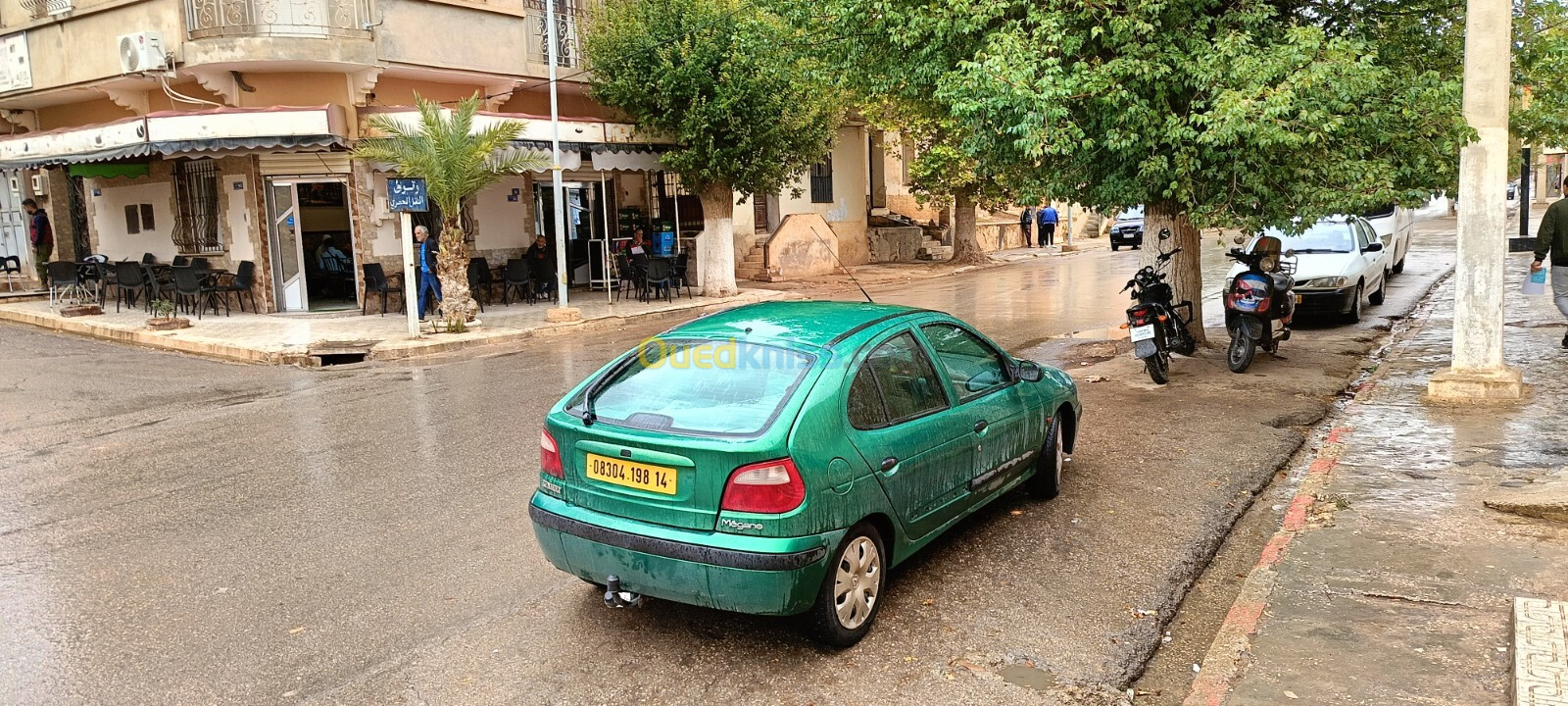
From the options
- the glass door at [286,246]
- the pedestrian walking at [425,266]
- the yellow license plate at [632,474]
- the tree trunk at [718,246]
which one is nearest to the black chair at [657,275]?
the tree trunk at [718,246]

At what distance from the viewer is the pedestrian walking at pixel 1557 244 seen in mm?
9969

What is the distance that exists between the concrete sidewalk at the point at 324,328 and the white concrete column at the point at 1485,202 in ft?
39.2

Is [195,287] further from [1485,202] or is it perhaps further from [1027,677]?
[1485,202]

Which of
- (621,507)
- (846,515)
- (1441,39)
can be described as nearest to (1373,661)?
(846,515)

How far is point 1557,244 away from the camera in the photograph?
33.0 feet

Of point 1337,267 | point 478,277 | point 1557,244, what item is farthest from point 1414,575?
point 478,277

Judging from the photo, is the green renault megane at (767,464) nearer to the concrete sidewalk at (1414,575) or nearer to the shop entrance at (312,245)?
the concrete sidewalk at (1414,575)

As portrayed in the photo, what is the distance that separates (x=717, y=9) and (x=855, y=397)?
16.0 m

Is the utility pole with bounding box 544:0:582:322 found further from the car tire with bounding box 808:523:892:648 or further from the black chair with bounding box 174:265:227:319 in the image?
the car tire with bounding box 808:523:892:648

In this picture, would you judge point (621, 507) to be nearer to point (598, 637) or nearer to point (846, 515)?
point (598, 637)

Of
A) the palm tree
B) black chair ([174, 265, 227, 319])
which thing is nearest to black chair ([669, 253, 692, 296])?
the palm tree

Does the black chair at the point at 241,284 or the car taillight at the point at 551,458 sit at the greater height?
the black chair at the point at 241,284

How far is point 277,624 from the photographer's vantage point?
15.8 ft

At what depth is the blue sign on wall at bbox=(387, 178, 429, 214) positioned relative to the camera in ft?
48.9
